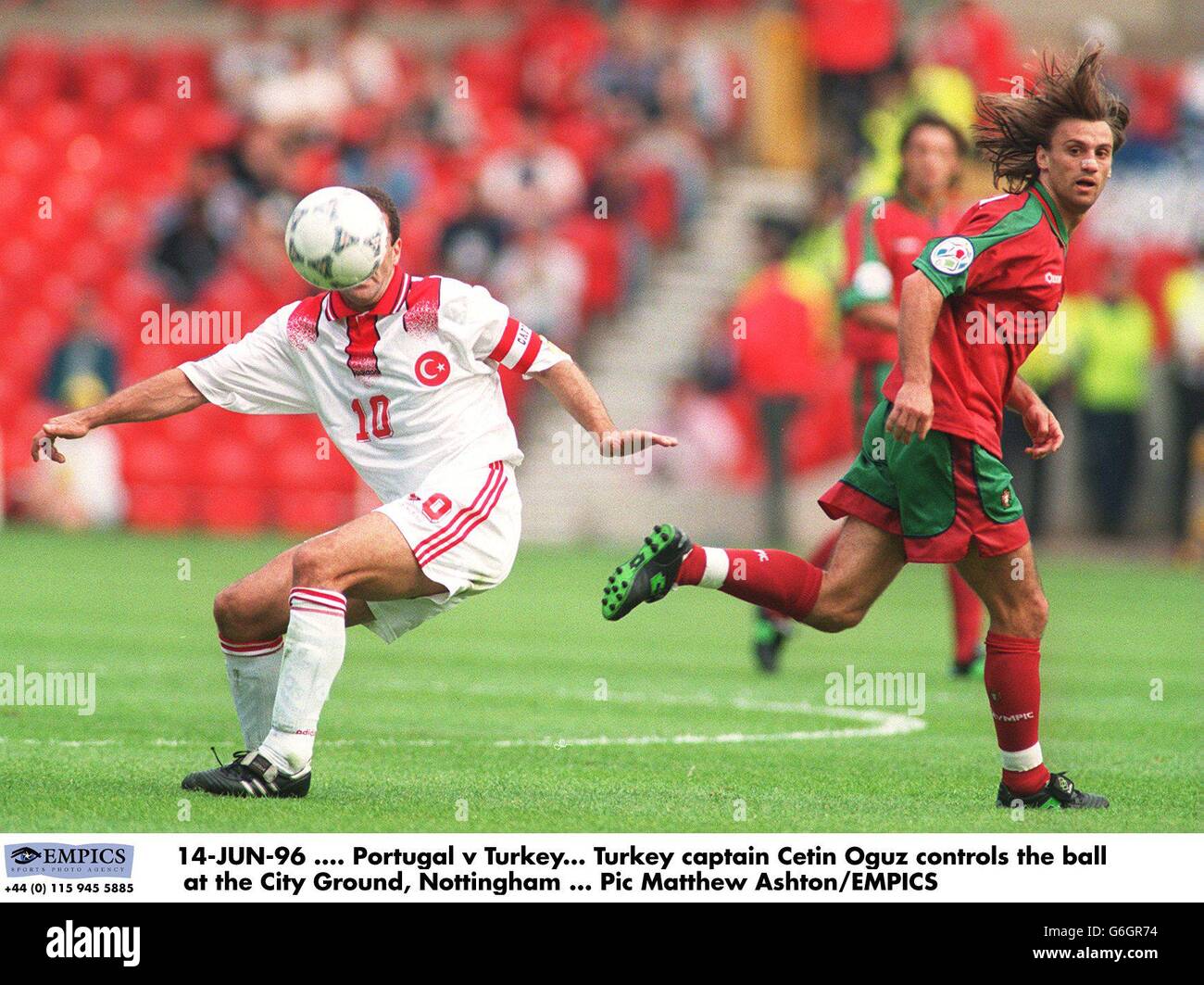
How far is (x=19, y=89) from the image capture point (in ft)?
91.3

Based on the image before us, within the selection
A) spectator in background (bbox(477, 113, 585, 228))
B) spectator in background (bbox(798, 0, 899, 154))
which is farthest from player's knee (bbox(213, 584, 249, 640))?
spectator in background (bbox(798, 0, 899, 154))

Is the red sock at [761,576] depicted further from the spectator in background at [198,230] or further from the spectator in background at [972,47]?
the spectator in background at [198,230]

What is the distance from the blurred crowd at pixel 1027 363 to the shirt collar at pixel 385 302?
40.6ft

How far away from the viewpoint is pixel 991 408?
6730mm

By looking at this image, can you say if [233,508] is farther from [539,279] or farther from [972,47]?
[972,47]

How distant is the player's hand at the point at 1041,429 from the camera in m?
7.14

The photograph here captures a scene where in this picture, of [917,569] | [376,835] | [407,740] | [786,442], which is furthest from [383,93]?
[376,835]

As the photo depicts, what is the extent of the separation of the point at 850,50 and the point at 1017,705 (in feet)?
55.3

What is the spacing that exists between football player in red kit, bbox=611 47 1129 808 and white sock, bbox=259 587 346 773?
0.92 m

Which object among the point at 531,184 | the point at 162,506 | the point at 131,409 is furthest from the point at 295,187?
the point at 131,409

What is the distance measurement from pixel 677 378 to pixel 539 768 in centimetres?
1537

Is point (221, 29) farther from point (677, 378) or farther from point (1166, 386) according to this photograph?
point (1166, 386)

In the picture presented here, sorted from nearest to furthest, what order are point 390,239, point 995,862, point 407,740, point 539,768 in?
point 995,862 < point 390,239 < point 539,768 < point 407,740

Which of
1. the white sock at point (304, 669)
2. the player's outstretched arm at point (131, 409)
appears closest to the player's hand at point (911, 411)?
the white sock at point (304, 669)
